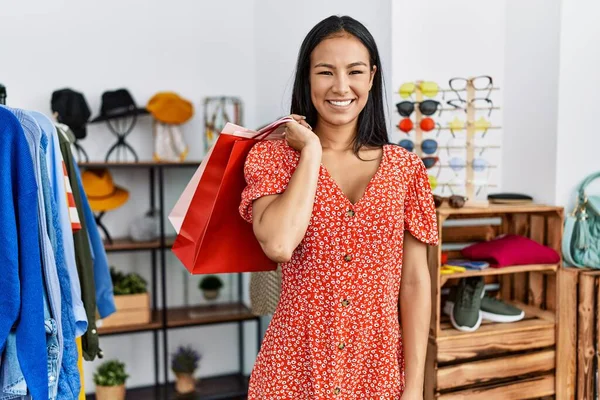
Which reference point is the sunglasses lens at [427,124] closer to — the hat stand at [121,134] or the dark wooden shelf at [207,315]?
the dark wooden shelf at [207,315]

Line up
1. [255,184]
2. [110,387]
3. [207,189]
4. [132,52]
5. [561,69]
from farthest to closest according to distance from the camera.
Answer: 1. [132,52]
2. [110,387]
3. [561,69]
4. [207,189]
5. [255,184]

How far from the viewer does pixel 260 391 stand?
1386 mm

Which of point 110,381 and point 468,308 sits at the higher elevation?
point 468,308

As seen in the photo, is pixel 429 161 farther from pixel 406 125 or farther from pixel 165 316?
pixel 165 316

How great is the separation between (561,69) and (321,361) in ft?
5.74

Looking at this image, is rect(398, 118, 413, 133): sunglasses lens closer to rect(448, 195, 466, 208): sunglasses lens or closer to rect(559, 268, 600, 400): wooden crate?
rect(448, 195, 466, 208): sunglasses lens

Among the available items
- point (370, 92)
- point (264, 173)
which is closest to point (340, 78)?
point (370, 92)

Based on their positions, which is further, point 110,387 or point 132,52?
point 132,52

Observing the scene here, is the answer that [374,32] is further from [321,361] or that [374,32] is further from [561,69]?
[321,361]

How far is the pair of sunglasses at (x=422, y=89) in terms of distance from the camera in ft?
7.56

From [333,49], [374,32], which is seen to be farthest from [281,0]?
[333,49]

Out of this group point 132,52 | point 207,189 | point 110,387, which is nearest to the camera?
point 207,189

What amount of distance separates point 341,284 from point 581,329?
55.0 inches

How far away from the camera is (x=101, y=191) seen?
10.4 ft
